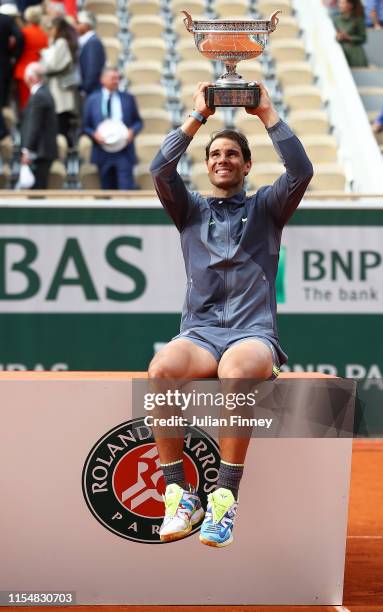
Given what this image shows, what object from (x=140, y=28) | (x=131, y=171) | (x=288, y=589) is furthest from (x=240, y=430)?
(x=140, y=28)

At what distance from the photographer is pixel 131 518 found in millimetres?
5715

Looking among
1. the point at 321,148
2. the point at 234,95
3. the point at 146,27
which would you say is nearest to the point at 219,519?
the point at 234,95

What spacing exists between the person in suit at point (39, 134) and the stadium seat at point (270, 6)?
4.68 m

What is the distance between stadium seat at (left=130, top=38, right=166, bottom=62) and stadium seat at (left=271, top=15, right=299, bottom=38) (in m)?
1.57

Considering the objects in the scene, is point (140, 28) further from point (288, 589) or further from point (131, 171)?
point (288, 589)

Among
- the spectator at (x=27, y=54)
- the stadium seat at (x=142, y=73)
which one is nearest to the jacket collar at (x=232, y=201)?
→ the spectator at (x=27, y=54)

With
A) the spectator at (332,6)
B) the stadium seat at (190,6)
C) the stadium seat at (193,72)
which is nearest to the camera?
the stadium seat at (193,72)

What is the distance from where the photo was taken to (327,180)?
515 inches

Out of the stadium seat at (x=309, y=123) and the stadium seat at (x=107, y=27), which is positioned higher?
the stadium seat at (x=107, y=27)

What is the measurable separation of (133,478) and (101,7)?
11.5 metres

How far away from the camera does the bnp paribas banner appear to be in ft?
34.4

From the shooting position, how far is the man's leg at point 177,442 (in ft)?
17.3

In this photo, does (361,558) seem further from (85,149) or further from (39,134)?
(85,149)

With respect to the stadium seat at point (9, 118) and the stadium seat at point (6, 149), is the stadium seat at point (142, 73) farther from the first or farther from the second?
the stadium seat at point (6, 149)
